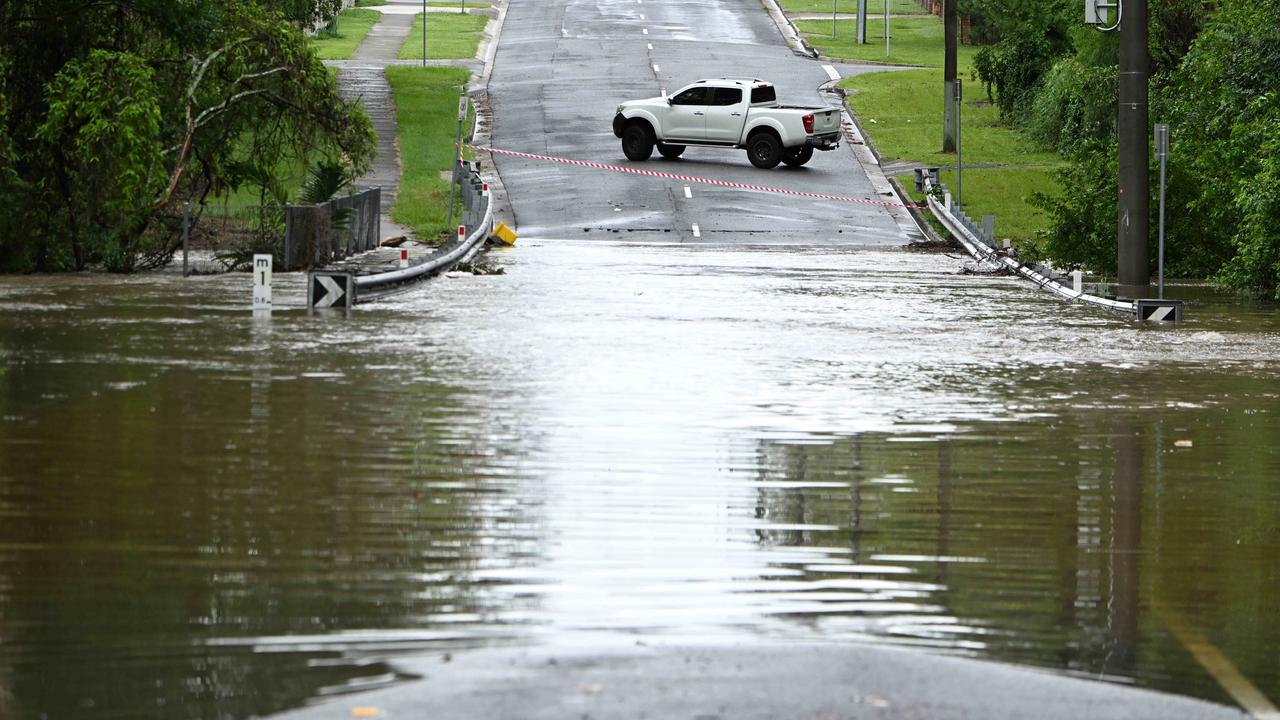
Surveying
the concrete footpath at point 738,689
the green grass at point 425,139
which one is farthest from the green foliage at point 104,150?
the concrete footpath at point 738,689

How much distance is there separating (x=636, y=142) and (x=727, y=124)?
2.32m

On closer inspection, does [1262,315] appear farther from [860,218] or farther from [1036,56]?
[1036,56]

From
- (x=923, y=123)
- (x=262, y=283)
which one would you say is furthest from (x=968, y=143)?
(x=262, y=283)

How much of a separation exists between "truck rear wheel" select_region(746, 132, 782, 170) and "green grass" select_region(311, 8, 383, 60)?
18.5 meters

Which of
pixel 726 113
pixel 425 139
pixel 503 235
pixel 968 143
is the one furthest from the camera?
pixel 968 143

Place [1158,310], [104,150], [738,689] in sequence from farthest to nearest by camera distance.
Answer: [104,150], [1158,310], [738,689]

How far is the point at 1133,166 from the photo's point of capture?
28.0 m

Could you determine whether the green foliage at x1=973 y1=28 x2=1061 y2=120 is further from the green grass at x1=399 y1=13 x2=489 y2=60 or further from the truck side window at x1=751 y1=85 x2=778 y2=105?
the green grass at x1=399 y1=13 x2=489 y2=60

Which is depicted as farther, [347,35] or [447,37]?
[347,35]

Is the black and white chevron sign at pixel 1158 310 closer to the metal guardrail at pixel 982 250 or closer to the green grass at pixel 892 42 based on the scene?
the metal guardrail at pixel 982 250

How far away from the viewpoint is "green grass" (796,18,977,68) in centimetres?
→ 7019

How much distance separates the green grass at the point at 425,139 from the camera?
39062mm

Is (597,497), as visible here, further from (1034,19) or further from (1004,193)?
(1034,19)

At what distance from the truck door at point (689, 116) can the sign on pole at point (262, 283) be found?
25.7 meters
